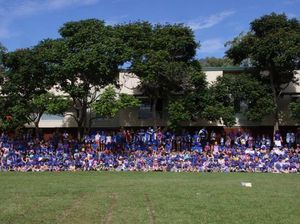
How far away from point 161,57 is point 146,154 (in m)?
7.55

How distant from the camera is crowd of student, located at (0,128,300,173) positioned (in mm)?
28953

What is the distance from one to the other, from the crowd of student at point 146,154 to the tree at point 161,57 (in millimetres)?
3502

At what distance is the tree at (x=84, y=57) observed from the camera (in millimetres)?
32062

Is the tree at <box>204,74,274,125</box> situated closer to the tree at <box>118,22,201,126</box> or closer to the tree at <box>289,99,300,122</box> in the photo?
the tree at <box>289,99,300,122</box>

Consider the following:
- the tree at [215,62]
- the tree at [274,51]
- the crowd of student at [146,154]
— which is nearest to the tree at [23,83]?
the crowd of student at [146,154]

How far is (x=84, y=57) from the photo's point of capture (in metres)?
32.0

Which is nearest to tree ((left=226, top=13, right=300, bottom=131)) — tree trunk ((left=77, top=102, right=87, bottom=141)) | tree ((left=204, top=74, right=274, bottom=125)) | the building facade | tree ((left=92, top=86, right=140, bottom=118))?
tree ((left=204, top=74, right=274, bottom=125))

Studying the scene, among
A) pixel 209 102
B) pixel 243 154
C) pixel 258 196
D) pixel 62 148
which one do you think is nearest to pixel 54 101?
pixel 62 148

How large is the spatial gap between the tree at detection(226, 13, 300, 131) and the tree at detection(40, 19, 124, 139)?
32.0ft

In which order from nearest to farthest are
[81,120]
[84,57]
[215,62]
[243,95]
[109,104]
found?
1. [84,57]
2. [109,104]
3. [243,95]
4. [81,120]
5. [215,62]

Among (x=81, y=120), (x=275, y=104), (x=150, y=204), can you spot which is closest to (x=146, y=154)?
(x=81, y=120)

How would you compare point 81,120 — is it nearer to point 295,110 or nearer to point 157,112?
point 157,112

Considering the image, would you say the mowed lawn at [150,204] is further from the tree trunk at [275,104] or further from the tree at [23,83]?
the tree trunk at [275,104]

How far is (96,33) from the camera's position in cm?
3331
